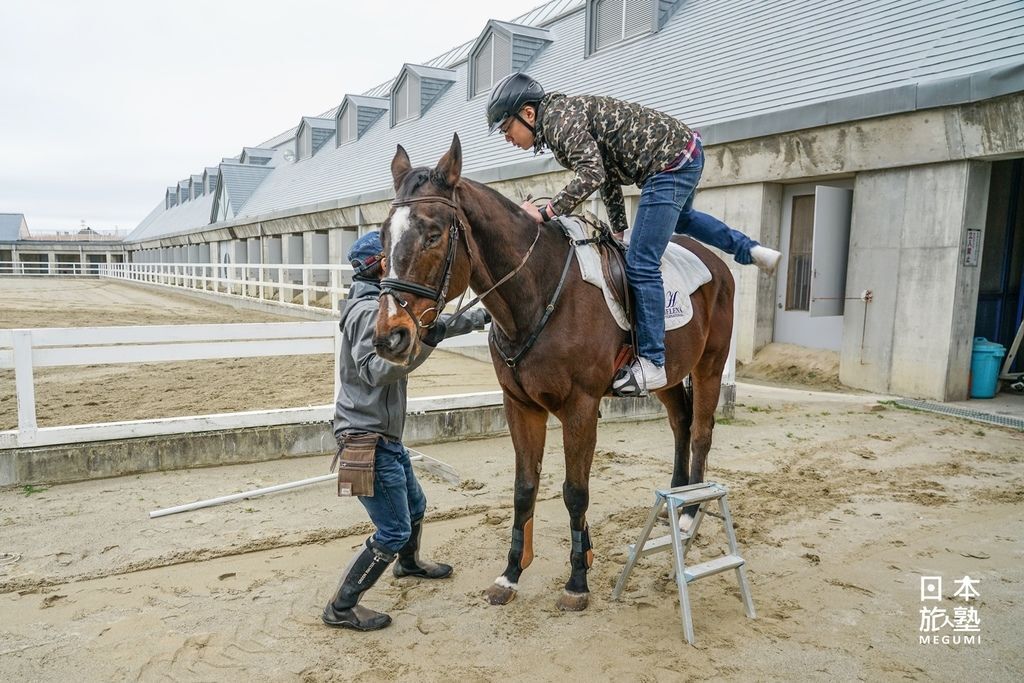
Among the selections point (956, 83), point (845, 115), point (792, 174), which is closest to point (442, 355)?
point (792, 174)

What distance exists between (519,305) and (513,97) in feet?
3.29

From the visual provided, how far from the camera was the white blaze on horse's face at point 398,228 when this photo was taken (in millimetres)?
2670

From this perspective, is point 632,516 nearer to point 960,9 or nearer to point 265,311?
point 960,9

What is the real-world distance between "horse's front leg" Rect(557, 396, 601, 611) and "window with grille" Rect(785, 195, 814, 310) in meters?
8.08

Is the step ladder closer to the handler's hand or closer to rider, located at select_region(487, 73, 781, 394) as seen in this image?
rider, located at select_region(487, 73, 781, 394)

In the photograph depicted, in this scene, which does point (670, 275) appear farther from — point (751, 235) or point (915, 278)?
point (751, 235)

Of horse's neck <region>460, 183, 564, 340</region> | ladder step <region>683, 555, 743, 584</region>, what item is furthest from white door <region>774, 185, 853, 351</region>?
horse's neck <region>460, 183, 564, 340</region>

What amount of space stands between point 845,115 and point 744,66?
390 centimetres

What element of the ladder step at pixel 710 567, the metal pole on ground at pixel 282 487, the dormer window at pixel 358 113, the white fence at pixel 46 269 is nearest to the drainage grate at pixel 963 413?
the ladder step at pixel 710 567

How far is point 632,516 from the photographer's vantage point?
4.55 metres

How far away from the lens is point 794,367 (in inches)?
403

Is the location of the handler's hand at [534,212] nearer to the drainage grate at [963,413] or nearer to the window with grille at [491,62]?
the drainage grate at [963,413]

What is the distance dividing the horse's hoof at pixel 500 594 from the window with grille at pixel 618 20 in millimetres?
15450


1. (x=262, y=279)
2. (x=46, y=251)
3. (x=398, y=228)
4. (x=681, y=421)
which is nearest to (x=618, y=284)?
(x=398, y=228)
